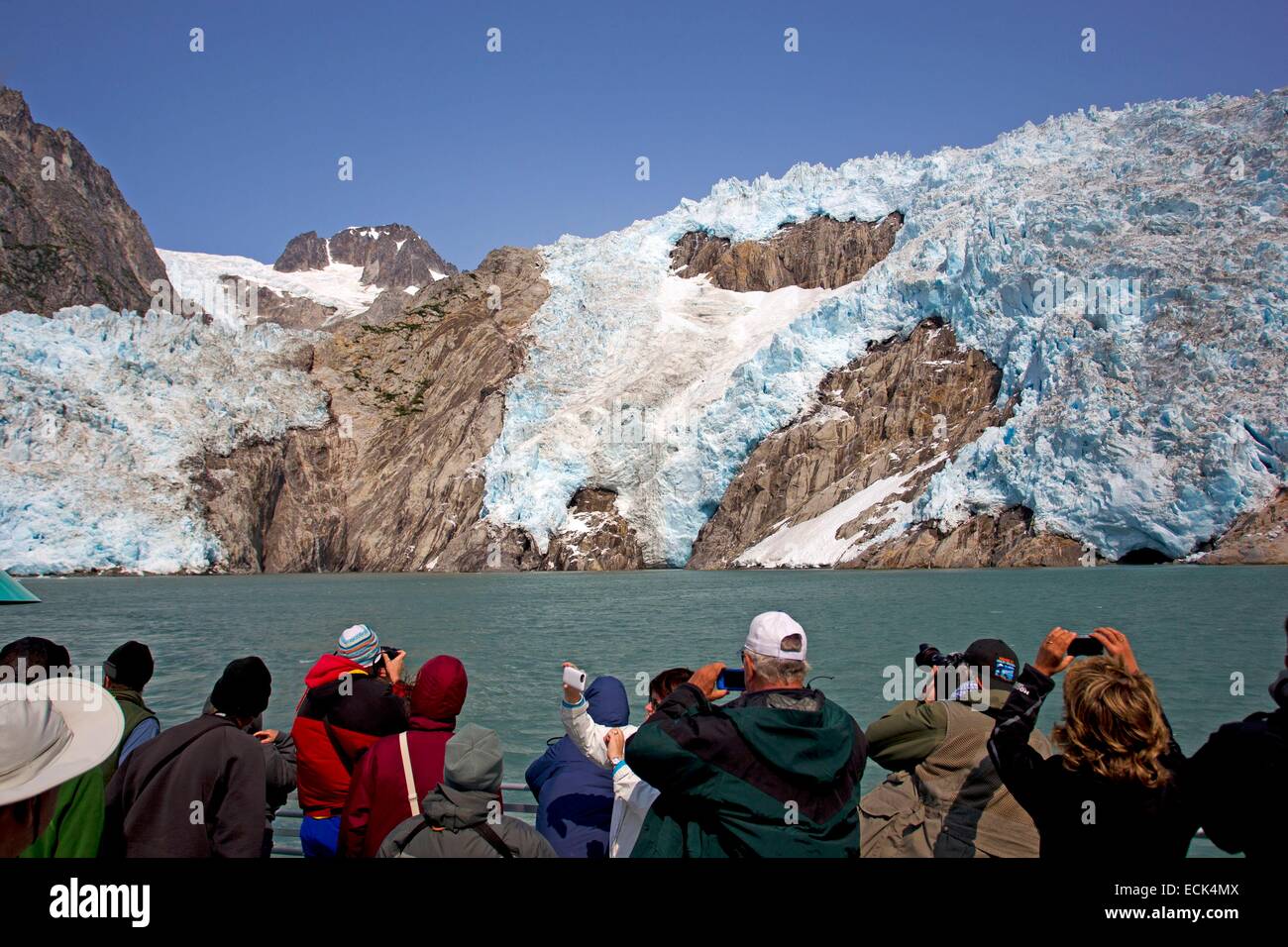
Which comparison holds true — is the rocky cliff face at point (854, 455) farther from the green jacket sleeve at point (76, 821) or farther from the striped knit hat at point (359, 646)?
the green jacket sleeve at point (76, 821)

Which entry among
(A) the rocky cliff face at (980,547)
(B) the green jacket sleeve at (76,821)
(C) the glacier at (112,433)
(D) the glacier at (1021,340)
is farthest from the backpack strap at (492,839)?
(C) the glacier at (112,433)

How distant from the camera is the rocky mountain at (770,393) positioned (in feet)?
171

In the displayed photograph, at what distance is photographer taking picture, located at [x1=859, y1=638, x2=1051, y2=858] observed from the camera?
401cm

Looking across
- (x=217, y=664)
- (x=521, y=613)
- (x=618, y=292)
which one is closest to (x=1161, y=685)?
(x=217, y=664)

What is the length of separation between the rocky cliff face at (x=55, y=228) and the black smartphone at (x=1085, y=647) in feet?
386

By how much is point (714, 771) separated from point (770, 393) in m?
71.2

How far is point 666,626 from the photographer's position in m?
29.9

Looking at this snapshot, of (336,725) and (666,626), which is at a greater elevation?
(666,626)

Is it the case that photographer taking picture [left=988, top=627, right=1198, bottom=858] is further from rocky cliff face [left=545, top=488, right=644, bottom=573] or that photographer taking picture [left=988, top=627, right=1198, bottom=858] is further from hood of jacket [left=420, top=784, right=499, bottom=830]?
rocky cliff face [left=545, top=488, right=644, bottom=573]

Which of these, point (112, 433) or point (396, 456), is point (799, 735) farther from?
point (396, 456)

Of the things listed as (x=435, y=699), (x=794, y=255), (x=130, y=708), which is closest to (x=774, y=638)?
(x=435, y=699)
